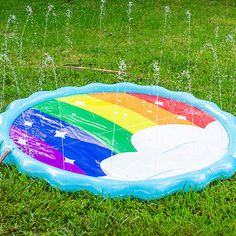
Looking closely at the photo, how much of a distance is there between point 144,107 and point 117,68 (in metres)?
1.31

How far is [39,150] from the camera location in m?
3.07

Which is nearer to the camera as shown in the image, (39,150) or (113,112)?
(39,150)

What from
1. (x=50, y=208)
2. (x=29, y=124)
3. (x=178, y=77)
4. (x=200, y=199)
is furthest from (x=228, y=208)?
(x=178, y=77)

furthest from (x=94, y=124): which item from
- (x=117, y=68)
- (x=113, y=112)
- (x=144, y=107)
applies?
(x=117, y=68)

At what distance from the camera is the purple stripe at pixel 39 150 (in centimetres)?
293

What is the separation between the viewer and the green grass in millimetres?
2490

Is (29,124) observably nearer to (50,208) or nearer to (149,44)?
A: (50,208)

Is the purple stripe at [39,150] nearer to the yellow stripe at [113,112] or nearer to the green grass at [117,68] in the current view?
the green grass at [117,68]

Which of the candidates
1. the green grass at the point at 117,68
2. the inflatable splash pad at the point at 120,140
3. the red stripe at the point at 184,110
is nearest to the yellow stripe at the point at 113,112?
the inflatable splash pad at the point at 120,140

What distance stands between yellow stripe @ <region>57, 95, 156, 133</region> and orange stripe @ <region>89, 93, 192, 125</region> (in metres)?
0.06

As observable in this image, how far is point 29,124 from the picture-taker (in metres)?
3.42

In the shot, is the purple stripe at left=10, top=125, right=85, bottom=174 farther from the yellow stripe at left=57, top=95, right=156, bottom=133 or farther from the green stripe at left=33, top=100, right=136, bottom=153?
the yellow stripe at left=57, top=95, right=156, bottom=133

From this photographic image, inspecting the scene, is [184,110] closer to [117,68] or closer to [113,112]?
[113,112]

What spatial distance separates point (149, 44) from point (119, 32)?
629mm
